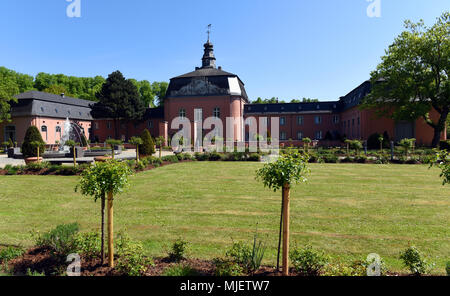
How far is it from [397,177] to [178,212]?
1038 cm

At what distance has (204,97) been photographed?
3844 centimetres

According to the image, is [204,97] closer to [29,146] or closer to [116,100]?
[116,100]

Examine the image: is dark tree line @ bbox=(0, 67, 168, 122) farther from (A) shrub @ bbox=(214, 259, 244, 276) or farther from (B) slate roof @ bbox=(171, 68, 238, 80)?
(A) shrub @ bbox=(214, 259, 244, 276)

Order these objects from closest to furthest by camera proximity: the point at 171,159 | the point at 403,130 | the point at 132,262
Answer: the point at 132,262
the point at 171,159
the point at 403,130

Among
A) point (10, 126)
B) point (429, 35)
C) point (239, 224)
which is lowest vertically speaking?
point (239, 224)

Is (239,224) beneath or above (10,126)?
beneath

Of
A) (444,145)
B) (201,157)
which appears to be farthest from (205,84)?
(444,145)

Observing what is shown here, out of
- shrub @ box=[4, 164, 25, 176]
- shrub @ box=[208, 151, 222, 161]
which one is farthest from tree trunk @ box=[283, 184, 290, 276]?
shrub @ box=[208, 151, 222, 161]

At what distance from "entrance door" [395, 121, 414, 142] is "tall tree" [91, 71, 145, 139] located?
37.9 metres

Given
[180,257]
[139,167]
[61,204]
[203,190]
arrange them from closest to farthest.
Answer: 1. [180,257]
2. [61,204]
3. [203,190]
4. [139,167]

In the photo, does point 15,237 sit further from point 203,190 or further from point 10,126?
point 10,126

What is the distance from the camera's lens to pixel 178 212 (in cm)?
661

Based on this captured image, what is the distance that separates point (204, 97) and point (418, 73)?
2639 centimetres

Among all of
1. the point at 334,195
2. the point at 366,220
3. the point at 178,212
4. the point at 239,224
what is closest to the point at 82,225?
the point at 178,212
